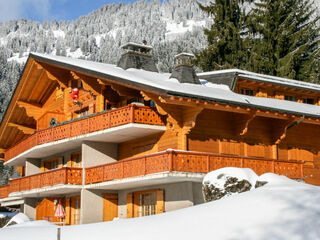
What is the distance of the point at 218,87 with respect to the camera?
2488cm

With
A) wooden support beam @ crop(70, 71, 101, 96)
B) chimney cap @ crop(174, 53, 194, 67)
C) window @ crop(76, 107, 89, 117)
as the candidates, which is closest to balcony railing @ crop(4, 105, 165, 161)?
wooden support beam @ crop(70, 71, 101, 96)

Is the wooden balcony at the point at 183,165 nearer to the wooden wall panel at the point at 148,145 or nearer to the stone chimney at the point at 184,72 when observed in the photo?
the wooden wall panel at the point at 148,145

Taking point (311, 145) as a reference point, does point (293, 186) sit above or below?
below

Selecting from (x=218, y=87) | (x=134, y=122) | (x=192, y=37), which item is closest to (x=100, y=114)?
(x=134, y=122)

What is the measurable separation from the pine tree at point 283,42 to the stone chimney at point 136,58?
14530mm

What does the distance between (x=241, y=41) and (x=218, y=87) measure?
59.3 feet

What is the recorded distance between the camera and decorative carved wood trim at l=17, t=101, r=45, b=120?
103ft

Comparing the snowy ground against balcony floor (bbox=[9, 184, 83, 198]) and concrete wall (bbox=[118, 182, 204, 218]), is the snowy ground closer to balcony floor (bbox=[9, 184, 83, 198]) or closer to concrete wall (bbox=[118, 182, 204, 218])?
concrete wall (bbox=[118, 182, 204, 218])

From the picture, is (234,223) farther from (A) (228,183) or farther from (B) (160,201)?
(B) (160,201)

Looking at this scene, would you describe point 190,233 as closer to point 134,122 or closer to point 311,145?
point 134,122

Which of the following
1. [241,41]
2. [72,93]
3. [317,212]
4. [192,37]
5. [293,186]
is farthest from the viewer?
[192,37]

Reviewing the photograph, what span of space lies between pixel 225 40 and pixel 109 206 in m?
22.4

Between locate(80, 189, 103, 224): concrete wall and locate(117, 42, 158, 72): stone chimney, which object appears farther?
locate(117, 42, 158, 72): stone chimney

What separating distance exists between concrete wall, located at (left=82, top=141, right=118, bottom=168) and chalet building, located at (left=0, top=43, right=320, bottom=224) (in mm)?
50
